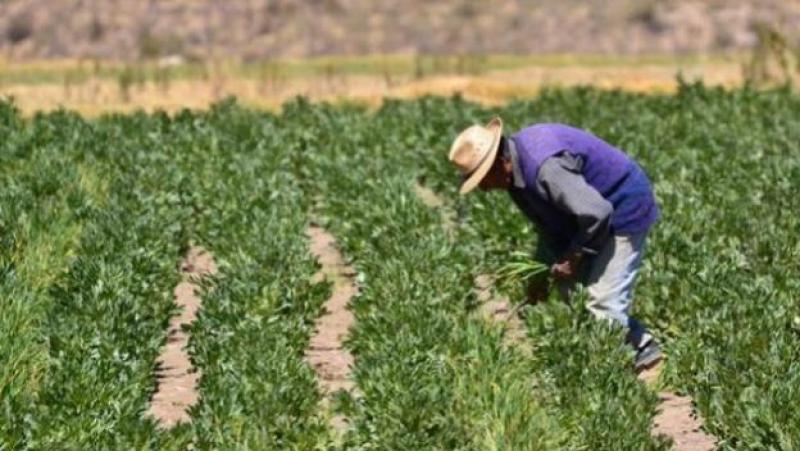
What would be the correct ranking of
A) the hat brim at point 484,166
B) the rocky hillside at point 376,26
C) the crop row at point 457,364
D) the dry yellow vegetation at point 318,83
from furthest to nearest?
the rocky hillside at point 376,26 < the dry yellow vegetation at point 318,83 < the hat brim at point 484,166 < the crop row at point 457,364

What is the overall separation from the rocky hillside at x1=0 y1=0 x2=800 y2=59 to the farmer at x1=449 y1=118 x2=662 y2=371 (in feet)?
136

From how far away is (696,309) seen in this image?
35.2 feet

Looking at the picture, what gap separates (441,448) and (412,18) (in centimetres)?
4812

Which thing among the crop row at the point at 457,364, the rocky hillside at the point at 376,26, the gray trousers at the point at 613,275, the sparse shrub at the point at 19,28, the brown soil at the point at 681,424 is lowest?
the rocky hillside at the point at 376,26

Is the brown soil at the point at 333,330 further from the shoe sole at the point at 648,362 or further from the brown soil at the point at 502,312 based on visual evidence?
the shoe sole at the point at 648,362

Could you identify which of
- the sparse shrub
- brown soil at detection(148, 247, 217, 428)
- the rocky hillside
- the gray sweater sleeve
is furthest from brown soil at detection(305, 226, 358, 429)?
the sparse shrub

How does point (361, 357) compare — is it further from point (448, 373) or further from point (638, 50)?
point (638, 50)

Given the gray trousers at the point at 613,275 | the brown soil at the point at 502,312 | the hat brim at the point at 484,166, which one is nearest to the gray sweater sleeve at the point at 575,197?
the hat brim at the point at 484,166

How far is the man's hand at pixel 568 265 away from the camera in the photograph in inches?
386

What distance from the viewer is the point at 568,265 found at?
9828 millimetres

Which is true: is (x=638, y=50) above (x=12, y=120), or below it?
below

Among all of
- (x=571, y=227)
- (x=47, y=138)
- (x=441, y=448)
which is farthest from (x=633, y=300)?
(x=47, y=138)

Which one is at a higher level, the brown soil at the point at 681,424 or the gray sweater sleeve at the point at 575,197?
the gray sweater sleeve at the point at 575,197

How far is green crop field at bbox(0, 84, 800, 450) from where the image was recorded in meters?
8.31
